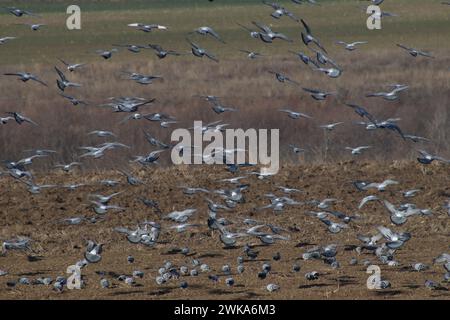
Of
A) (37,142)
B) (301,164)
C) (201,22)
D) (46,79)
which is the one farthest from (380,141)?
(201,22)

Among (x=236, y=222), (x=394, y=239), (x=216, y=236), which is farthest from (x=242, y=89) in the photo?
(x=394, y=239)

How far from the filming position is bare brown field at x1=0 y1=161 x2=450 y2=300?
14.1m

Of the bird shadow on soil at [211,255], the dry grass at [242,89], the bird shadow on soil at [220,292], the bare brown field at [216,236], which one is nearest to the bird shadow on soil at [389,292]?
the bare brown field at [216,236]

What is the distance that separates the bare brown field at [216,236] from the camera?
1405cm

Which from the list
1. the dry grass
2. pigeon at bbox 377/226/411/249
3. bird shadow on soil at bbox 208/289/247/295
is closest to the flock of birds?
pigeon at bbox 377/226/411/249

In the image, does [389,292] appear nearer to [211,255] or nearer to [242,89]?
[211,255]

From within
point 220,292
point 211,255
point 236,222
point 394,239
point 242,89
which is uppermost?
point 394,239

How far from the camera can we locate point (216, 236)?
1725 cm

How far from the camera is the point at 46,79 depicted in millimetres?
39906

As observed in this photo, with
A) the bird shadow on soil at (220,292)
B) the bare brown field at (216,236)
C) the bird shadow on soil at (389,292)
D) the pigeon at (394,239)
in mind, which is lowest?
the bare brown field at (216,236)

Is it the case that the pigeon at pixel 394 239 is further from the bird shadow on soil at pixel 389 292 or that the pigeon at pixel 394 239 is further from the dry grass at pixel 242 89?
the dry grass at pixel 242 89

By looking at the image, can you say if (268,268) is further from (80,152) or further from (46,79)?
(46,79)

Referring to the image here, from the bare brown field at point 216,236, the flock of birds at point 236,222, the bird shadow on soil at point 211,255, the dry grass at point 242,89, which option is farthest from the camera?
the dry grass at point 242,89

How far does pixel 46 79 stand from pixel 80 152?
13.8m
